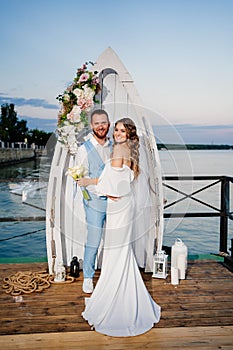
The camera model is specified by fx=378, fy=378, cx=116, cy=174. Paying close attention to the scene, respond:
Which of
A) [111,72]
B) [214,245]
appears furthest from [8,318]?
[214,245]

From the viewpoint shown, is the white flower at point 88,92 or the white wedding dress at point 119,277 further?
the white flower at point 88,92

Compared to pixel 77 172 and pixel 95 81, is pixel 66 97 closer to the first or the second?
pixel 95 81

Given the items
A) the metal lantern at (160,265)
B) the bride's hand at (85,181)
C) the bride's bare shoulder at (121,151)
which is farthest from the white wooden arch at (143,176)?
the bride's bare shoulder at (121,151)

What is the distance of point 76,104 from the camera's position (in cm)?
332

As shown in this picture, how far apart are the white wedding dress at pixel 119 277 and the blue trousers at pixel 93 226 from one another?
56 centimetres

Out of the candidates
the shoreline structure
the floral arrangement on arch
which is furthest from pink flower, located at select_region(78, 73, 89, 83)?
the shoreline structure

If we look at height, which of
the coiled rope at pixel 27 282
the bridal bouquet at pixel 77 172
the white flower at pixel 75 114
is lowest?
the coiled rope at pixel 27 282

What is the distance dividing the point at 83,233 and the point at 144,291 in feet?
4.00

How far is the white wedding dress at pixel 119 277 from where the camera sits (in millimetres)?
2521

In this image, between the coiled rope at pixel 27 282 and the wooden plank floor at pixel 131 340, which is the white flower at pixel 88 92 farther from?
the wooden plank floor at pixel 131 340

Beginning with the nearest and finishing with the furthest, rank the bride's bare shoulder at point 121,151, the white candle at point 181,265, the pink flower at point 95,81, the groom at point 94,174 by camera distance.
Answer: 1. the bride's bare shoulder at point 121,151
2. the groom at point 94,174
3. the pink flower at point 95,81
4. the white candle at point 181,265

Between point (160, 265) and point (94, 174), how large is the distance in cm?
114

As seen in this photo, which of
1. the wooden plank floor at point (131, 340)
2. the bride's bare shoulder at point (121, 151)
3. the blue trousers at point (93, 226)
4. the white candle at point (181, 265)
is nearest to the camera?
the wooden plank floor at point (131, 340)

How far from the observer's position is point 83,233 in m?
3.77
